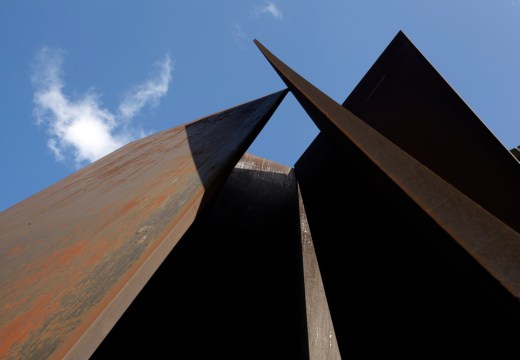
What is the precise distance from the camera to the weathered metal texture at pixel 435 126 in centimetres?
269

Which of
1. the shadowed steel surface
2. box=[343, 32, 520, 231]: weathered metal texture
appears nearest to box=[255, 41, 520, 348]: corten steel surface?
the shadowed steel surface

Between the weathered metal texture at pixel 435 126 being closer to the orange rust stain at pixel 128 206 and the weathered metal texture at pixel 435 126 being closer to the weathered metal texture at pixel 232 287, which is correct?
the weathered metal texture at pixel 232 287

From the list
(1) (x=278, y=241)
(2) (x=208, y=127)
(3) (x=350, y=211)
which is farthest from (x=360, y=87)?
(1) (x=278, y=241)

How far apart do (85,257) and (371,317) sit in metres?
4.00

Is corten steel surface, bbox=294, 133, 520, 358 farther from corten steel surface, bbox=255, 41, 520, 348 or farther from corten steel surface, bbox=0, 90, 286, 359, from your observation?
corten steel surface, bbox=0, 90, 286, 359

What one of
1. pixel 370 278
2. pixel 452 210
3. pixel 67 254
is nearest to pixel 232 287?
pixel 370 278

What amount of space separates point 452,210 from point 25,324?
127 centimetres

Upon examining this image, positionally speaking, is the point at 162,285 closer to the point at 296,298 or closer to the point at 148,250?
the point at 296,298

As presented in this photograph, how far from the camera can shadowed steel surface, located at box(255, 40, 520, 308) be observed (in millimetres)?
1053

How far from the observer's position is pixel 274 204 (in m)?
5.80

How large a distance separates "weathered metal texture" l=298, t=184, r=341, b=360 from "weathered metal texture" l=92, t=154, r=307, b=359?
0.14m

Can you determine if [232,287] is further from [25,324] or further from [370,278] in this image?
[25,324]

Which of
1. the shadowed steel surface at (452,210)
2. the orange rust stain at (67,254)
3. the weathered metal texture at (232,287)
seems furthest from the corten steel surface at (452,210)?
the weathered metal texture at (232,287)

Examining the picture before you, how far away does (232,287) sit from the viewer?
5184 mm
